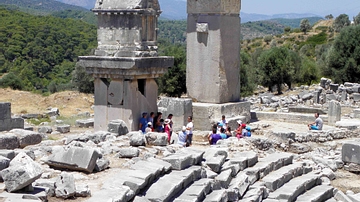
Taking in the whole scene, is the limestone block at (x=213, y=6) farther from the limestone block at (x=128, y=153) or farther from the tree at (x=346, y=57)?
the tree at (x=346, y=57)

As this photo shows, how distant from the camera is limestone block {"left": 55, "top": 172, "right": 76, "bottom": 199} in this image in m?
6.64

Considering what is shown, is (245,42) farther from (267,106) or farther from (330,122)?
(330,122)

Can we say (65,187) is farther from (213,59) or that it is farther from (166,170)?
(213,59)

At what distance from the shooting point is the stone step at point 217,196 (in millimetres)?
7866

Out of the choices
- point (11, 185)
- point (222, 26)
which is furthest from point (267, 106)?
point (11, 185)

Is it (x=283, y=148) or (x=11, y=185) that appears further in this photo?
(x=283, y=148)

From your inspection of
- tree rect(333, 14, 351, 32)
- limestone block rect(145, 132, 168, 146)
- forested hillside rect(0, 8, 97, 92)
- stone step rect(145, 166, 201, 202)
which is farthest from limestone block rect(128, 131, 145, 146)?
tree rect(333, 14, 351, 32)

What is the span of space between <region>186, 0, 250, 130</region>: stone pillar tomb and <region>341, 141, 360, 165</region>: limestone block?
298 centimetres

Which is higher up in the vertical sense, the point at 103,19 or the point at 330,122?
the point at 103,19

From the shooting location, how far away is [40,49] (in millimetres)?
51625

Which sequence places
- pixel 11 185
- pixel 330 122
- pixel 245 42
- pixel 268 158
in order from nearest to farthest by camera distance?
pixel 11 185
pixel 268 158
pixel 330 122
pixel 245 42

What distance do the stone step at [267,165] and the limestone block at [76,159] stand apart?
3.10 m

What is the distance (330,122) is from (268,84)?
61.6ft

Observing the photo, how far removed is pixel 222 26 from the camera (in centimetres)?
1395
